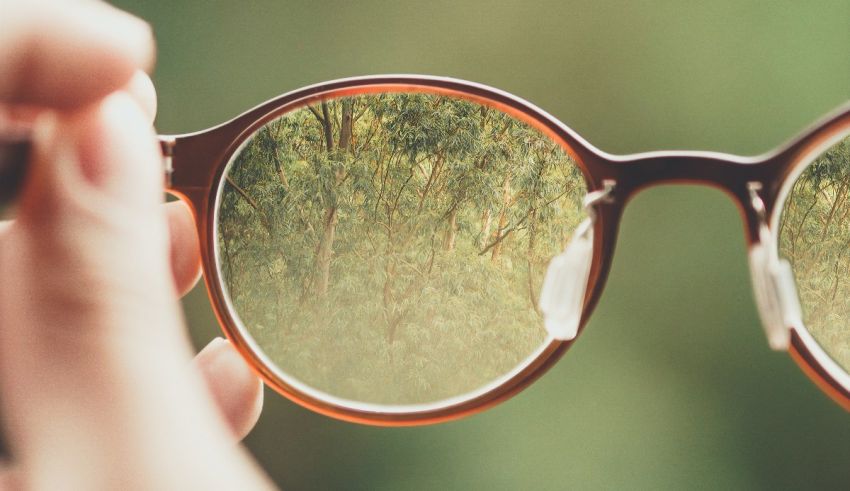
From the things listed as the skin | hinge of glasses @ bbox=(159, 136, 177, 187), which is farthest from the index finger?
hinge of glasses @ bbox=(159, 136, 177, 187)

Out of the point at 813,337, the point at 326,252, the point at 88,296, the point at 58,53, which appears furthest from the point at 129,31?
the point at 813,337

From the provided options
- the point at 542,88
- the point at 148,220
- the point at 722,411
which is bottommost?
the point at 722,411

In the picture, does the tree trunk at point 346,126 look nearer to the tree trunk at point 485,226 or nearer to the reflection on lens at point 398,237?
the reflection on lens at point 398,237

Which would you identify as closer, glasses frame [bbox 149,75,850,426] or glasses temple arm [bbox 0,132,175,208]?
glasses temple arm [bbox 0,132,175,208]

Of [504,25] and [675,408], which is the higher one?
[504,25]

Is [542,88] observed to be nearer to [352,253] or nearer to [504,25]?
[504,25]

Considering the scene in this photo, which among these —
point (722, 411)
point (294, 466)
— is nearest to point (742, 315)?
point (722, 411)

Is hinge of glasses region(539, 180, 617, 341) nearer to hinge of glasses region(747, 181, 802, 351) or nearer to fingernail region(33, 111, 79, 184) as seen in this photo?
hinge of glasses region(747, 181, 802, 351)
